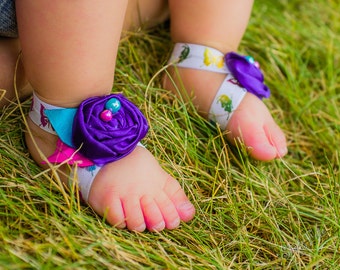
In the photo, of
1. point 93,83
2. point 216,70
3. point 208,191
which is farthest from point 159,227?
point 216,70

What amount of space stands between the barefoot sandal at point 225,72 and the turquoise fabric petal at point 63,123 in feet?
1.04

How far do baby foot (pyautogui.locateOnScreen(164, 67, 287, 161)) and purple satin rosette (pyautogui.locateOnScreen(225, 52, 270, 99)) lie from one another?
0.06 ft

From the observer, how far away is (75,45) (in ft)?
3.19

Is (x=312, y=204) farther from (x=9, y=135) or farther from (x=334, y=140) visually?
(x=9, y=135)

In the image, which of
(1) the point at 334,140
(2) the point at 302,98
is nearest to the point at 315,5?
(2) the point at 302,98

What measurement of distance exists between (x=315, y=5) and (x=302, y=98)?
0.43m

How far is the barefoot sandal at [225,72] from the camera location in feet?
4.05

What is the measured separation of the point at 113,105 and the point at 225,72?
325 mm

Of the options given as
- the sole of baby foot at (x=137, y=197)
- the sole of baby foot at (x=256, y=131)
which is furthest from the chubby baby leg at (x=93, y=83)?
the sole of baby foot at (x=256, y=131)

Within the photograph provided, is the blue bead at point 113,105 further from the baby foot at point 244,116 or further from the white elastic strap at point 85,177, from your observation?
the baby foot at point 244,116

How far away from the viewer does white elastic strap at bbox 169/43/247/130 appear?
1.23 meters

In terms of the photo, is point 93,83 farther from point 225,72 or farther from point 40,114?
point 225,72

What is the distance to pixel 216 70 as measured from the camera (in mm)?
1256

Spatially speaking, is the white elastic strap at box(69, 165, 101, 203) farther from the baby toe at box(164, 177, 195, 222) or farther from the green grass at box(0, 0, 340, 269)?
the baby toe at box(164, 177, 195, 222)
